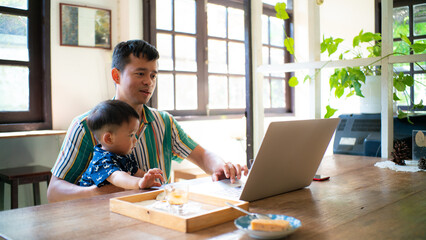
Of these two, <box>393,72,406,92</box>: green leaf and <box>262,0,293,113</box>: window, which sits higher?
<box>262,0,293,113</box>: window

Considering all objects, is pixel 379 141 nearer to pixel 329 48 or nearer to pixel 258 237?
pixel 329 48

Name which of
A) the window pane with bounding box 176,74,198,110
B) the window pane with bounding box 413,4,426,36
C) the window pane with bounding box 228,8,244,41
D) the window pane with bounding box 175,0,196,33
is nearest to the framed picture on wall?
the window pane with bounding box 175,0,196,33

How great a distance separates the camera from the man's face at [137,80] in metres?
1.83

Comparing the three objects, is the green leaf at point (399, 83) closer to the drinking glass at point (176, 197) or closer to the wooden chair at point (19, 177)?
the drinking glass at point (176, 197)

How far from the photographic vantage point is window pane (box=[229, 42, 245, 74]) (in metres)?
5.29

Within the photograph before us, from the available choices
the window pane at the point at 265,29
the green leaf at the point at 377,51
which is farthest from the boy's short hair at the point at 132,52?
the window pane at the point at 265,29

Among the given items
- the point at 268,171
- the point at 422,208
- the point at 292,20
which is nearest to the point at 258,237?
the point at 268,171

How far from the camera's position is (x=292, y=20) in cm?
616

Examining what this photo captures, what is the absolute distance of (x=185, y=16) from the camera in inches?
186

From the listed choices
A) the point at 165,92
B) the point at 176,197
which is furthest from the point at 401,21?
the point at 176,197

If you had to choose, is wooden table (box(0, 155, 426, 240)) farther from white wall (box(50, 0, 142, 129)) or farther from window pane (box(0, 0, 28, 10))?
window pane (box(0, 0, 28, 10))

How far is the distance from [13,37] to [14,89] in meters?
0.46

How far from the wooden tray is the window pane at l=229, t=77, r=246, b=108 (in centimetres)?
421

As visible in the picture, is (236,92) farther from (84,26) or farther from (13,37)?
(13,37)
